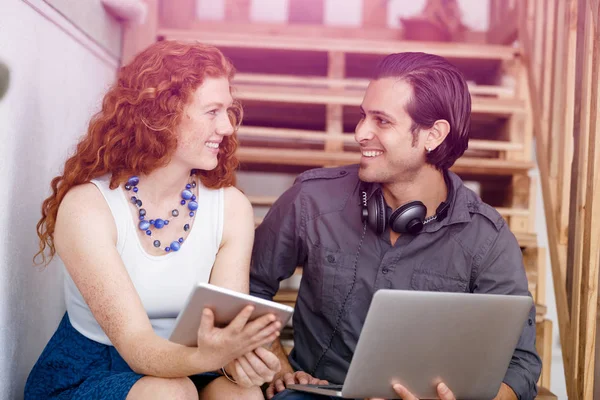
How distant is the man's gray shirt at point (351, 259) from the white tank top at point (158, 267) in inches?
7.3

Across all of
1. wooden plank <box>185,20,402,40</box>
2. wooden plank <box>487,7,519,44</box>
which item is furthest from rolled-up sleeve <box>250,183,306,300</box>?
wooden plank <box>185,20,402,40</box>

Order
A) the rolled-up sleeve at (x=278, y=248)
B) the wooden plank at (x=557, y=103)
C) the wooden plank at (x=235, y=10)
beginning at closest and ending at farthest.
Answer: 1. the rolled-up sleeve at (x=278, y=248)
2. the wooden plank at (x=557, y=103)
3. the wooden plank at (x=235, y=10)

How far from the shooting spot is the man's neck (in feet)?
5.46

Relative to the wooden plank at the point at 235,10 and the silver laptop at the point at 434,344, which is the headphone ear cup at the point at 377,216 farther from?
the wooden plank at the point at 235,10

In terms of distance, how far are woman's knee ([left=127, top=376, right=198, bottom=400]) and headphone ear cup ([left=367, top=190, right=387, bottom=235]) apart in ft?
1.85

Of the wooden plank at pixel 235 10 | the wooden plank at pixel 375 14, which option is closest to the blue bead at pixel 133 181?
the wooden plank at pixel 235 10

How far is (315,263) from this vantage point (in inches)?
65.7

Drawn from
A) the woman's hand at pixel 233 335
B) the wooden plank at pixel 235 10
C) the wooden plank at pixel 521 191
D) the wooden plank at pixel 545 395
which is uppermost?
the wooden plank at pixel 235 10

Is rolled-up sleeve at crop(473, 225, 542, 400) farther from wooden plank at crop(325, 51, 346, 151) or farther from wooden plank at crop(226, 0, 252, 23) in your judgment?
wooden plank at crop(226, 0, 252, 23)

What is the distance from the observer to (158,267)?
1.48m

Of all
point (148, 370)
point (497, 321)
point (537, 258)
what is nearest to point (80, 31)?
point (148, 370)

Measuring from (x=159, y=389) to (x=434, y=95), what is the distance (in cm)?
90

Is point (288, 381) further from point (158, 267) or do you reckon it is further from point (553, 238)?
point (553, 238)

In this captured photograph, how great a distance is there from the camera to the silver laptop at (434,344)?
46.1 inches
